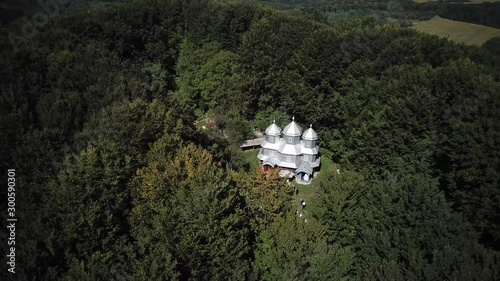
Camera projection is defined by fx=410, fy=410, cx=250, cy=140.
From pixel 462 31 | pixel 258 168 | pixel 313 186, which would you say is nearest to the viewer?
pixel 258 168

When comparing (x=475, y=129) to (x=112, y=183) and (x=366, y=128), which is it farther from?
(x=112, y=183)

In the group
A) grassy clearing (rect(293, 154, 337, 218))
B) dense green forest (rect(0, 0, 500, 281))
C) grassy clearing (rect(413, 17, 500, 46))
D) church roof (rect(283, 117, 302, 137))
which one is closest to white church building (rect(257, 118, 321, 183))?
church roof (rect(283, 117, 302, 137))

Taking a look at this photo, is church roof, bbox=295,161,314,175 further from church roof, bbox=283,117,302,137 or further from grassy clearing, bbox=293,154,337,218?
church roof, bbox=283,117,302,137

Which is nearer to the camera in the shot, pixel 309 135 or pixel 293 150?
pixel 293 150

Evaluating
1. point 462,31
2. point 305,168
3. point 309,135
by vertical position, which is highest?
point 462,31

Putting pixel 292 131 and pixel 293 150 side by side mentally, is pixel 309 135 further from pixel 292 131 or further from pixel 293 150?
pixel 293 150

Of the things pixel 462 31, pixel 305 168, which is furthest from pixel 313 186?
pixel 462 31

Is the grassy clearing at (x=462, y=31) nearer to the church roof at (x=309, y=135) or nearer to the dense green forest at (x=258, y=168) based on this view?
the dense green forest at (x=258, y=168)
